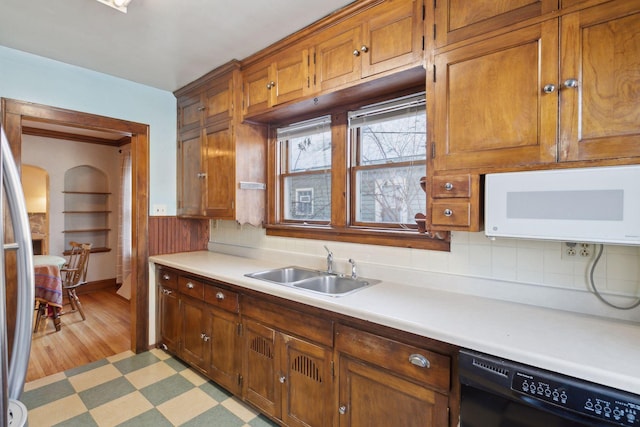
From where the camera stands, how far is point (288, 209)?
2.85 metres

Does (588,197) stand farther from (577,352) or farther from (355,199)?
(355,199)

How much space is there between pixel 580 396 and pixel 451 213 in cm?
79

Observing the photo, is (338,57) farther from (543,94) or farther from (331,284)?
(331,284)

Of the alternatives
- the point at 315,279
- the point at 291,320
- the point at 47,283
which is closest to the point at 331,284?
the point at 315,279

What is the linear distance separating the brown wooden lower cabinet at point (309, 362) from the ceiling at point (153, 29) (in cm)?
172

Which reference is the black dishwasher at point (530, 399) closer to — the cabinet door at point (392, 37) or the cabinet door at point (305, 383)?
the cabinet door at point (305, 383)

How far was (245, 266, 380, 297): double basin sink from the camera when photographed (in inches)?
83.7

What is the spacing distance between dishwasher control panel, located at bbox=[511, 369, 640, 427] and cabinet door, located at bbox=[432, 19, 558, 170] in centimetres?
80

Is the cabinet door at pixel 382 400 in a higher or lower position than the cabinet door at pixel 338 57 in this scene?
lower

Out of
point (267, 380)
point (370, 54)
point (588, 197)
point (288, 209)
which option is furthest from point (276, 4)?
point (267, 380)

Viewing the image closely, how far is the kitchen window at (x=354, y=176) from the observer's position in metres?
2.06

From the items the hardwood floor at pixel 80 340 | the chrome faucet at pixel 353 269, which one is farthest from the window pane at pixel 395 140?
the hardwood floor at pixel 80 340

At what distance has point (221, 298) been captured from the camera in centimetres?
230

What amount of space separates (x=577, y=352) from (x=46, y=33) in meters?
3.34
